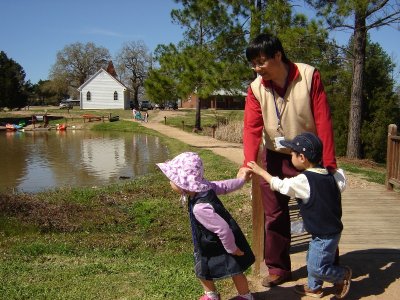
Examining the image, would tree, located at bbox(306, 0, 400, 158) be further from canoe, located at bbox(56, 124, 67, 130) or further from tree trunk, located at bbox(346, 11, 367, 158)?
canoe, located at bbox(56, 124, 67, 130)

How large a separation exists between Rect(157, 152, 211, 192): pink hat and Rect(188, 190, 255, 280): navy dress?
8cm

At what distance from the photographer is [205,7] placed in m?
19.4

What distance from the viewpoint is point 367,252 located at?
4.38 m

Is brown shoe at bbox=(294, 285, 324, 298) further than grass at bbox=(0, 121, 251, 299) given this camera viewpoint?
No

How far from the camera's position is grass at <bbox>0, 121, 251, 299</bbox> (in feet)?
12.6

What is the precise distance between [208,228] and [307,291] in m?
1.05

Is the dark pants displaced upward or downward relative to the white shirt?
downward

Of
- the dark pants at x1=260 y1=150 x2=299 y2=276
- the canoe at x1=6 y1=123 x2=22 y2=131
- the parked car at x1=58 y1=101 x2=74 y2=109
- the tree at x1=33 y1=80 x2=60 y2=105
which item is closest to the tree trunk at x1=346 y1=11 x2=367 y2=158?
the dark pants at x1=260 y1=150 x2=299 y2=276

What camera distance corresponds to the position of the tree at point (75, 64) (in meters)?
73.1

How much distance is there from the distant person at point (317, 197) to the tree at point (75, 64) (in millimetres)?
74302

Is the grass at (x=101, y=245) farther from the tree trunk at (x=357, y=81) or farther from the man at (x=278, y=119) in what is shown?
the tree trunk at (x=357, y=81)

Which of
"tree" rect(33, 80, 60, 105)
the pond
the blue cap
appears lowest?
the pond

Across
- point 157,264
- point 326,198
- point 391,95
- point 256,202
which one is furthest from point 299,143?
point 391,95

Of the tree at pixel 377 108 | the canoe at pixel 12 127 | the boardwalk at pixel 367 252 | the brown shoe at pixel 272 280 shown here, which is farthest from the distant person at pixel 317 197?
the canoe at pixel 12 127
